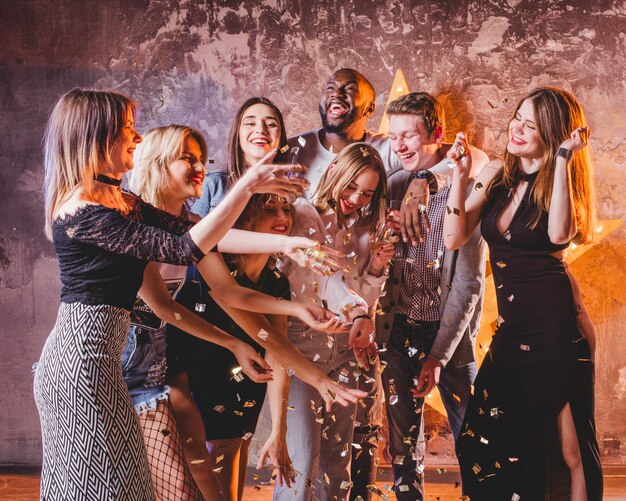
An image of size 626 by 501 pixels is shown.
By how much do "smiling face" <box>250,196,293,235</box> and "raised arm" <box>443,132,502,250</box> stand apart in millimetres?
711

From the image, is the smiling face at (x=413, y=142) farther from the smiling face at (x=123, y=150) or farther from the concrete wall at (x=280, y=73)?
the smiling face at (x=123, y=150)

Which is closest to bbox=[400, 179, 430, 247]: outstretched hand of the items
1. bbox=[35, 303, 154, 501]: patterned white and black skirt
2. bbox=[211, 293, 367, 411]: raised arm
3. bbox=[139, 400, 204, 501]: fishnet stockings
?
bbox=[211, 293, 367, 411]: raised arm

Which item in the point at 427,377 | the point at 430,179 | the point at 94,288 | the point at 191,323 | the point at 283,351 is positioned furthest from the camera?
the point at 430,179

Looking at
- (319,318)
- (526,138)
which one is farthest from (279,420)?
(526,138)

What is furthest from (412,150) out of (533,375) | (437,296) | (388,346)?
(533,375)

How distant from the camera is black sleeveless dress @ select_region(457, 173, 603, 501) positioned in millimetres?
3037

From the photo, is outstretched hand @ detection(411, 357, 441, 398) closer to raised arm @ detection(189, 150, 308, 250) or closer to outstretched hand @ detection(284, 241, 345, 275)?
outstretched hand @ detection(284, 241, 345, 275)

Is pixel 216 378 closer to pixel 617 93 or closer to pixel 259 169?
pixel 259 169

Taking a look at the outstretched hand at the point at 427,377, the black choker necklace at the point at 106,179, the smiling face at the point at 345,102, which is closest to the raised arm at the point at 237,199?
the black choker necklace at the point at 106,179

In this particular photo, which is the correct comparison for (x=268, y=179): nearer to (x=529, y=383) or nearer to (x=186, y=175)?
(x=186, y=175)

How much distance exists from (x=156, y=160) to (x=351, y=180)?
892mm

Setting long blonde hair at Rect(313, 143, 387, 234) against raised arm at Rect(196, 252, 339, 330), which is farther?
long blonde hair at Rect(313, 143, 387, 234)

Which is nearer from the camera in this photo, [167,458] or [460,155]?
[167,458]

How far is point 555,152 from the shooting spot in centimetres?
307
